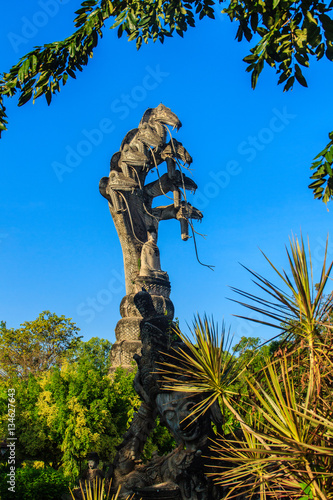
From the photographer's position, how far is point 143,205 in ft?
52.9

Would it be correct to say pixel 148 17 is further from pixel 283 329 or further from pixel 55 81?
pixel 283 329

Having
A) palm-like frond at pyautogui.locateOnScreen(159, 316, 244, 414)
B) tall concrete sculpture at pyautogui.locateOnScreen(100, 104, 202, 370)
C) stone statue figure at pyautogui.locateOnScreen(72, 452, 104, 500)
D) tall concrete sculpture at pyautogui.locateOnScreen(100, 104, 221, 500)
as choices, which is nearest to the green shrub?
stone statue figure at pyautogui.locateOnScreen(72, 452, 104, 500)

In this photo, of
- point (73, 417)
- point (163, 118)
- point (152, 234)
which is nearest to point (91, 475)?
point (73, 417)

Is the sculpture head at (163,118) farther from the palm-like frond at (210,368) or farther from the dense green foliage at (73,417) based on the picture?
the palm-like frond at (210,368)

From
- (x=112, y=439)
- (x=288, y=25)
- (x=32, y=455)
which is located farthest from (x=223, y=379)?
(x=32, y=455)

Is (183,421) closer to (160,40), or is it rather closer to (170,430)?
(170,430)

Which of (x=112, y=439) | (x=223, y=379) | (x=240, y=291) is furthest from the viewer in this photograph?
(x=112, y=439)

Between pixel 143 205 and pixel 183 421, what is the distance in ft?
37.8

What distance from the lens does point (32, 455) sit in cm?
1201

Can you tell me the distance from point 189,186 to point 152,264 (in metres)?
3.88

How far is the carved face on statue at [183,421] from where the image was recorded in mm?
5258

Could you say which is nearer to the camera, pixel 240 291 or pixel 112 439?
pixel 240 291

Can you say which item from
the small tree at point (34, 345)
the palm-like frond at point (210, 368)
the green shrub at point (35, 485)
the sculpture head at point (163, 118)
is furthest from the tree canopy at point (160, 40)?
the small tree at point (34, 345)

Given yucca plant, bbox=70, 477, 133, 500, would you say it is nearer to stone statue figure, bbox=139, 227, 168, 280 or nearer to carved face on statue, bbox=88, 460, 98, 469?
carved face on statue, bbox=88, 460, 98, 469
